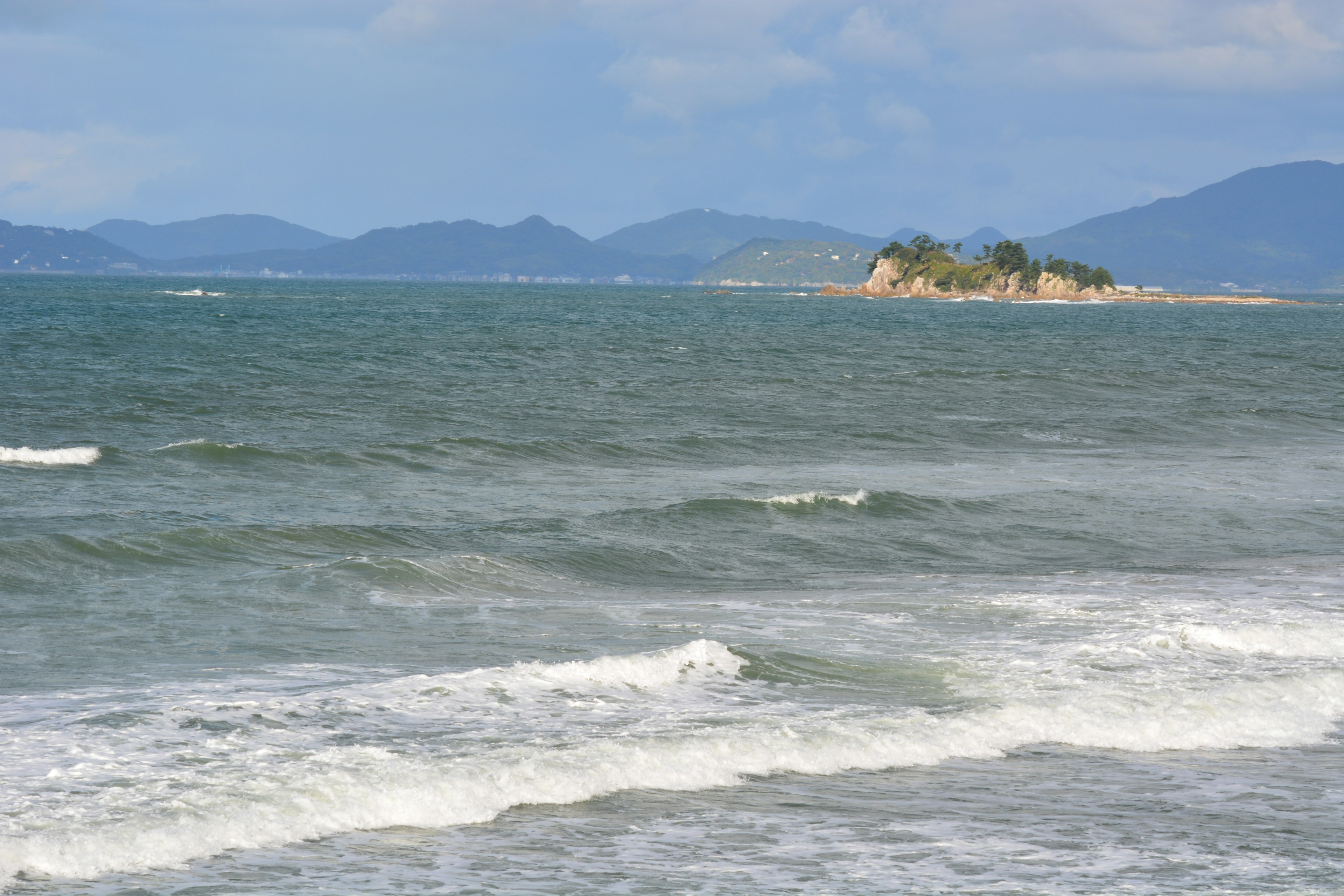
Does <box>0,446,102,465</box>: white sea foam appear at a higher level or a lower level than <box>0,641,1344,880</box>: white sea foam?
higher

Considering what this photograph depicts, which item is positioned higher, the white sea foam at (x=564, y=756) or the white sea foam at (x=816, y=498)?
the white sea foam at (x=816, y=498)

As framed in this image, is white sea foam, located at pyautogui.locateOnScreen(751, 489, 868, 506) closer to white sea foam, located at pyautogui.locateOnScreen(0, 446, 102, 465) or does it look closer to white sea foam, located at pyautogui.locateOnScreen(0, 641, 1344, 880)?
white sea foam, located at pyautogui.locateOnScreen(0, 641, 1344, 880)

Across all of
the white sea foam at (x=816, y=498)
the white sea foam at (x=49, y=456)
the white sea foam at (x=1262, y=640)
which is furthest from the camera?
the white sea foam at (x=49, y=456)

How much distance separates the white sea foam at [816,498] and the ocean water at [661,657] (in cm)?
13

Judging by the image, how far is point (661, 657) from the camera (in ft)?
33.3

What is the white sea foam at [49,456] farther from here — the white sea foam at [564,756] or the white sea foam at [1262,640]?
the white sea foam at [1262,640]

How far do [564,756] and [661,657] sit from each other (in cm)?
243

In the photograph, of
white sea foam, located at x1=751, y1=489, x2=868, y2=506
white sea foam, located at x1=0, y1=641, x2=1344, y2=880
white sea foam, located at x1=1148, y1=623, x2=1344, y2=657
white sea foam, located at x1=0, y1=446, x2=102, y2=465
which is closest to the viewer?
white sea foam, located at x1=0, y1=641, x2=1344, y2=880

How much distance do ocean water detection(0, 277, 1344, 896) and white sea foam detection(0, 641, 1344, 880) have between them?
0.09 ft

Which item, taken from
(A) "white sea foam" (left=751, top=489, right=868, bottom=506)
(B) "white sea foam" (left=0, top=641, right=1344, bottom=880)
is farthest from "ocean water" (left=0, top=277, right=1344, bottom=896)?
(A) "white sea foam" (left=751, top=489, right=868, bottom=506)

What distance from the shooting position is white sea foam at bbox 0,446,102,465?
2158cm

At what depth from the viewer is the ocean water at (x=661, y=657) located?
21.4 feet

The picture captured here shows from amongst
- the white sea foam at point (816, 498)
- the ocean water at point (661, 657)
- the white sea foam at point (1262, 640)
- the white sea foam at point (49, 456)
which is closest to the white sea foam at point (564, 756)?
the ocean water at point (661, 657)

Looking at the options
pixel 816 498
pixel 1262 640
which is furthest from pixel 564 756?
pixel 816 498
